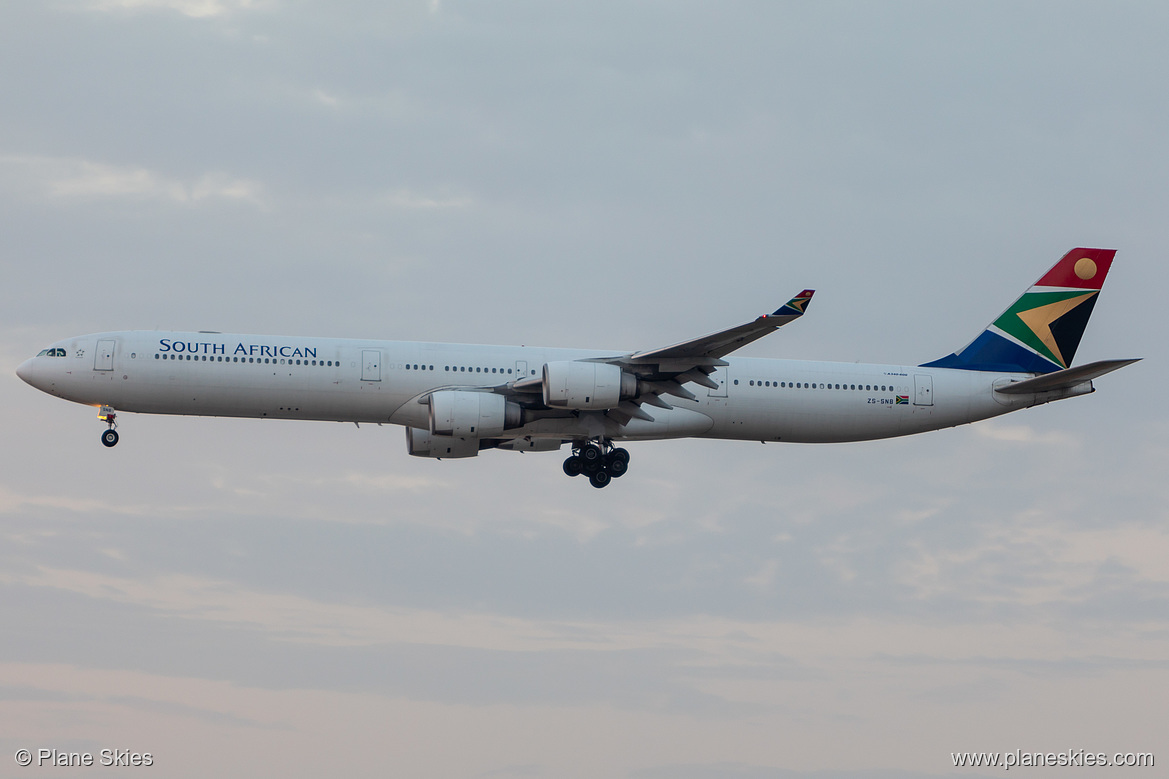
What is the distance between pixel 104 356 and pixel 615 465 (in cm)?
1743

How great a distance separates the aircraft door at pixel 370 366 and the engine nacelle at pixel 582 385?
18.8ft

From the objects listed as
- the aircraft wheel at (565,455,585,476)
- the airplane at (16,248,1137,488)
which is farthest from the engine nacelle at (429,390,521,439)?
the aircraft wheel at (565,455,585,476)

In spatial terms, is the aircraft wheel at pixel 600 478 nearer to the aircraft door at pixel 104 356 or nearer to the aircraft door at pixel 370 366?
the aircraft door at pixel 370 366

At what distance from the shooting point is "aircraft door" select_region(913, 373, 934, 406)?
48.5 m

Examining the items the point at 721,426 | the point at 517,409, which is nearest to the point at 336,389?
the point at 517,409

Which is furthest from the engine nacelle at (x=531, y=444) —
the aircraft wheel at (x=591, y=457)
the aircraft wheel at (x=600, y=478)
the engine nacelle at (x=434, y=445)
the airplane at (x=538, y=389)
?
the aircraft wheel at (x=600, y=478)

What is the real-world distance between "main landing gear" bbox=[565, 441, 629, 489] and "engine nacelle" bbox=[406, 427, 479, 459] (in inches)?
149

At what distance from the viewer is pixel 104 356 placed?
43.2 meters

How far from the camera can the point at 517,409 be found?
44.0m

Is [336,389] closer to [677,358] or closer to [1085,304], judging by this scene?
[677,358]

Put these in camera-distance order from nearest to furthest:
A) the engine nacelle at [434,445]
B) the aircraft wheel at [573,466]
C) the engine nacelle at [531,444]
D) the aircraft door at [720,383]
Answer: the aircraft door at [720,383] < the aircraft wheel at [573,466] < the engine nacelle at [434,445] < the engine nacelle at [531,444]

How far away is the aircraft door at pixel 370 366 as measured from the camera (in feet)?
144

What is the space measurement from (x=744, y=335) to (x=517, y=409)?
804cm

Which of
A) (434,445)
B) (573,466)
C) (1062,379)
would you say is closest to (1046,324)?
(1062,379)
